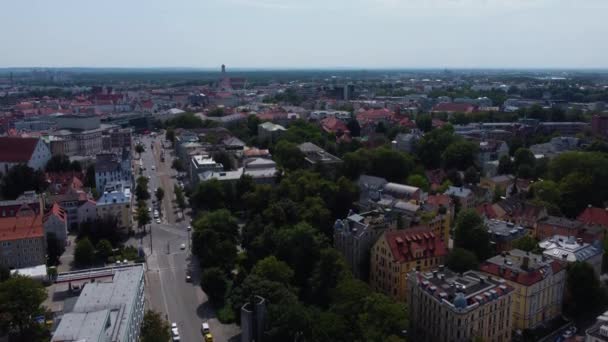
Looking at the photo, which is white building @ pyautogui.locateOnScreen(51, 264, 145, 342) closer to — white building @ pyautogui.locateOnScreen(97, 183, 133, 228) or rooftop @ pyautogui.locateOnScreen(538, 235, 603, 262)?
white building @ pyautogui.locateOnScreen(97, 183, 133, 228)

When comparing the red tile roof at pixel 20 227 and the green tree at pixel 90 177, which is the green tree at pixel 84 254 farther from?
the green tree at pixel 90 177

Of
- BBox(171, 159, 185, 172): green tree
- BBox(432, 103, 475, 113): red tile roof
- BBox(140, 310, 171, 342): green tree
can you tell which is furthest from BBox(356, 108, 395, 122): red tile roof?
BBox(140, 310, 171, 342): green tree

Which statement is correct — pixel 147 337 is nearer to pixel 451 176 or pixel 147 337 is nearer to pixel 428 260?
pixel 428 260

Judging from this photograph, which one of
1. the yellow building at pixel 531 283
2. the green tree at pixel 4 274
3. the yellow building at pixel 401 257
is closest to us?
the yellow building at pixel 531 283

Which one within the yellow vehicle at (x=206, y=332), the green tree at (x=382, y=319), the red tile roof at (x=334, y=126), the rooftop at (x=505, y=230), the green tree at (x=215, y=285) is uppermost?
the red tile roof at (x=334, y=126)

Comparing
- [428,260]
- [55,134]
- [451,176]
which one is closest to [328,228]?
[428,260]

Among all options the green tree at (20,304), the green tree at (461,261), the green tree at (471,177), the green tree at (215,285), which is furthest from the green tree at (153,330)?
the green tree at (471,177)

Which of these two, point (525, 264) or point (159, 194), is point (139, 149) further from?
point (525, 264)
